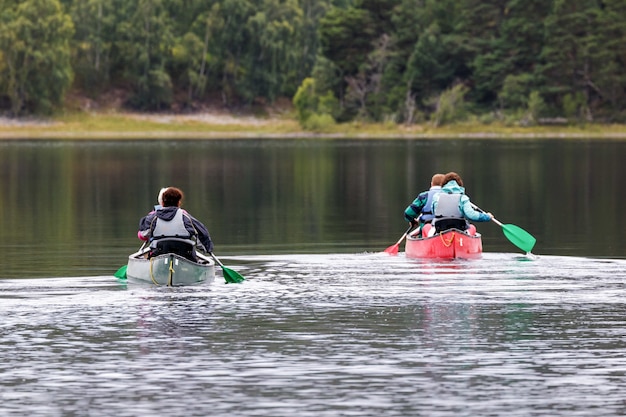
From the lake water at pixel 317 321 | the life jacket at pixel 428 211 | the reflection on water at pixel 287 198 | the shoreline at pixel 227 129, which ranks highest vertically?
the life jacket at pixel 428 211

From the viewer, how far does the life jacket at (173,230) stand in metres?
27.5

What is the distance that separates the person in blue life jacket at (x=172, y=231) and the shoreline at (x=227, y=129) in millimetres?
116481

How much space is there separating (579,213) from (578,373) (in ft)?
97.8

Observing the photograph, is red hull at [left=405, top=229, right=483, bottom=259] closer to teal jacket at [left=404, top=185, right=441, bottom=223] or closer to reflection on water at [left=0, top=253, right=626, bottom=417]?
teal jacket at [left=404, top=185, right=441, bottom=223]

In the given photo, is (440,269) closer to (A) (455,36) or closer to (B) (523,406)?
(B) (523,406)

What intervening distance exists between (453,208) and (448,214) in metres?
0.23

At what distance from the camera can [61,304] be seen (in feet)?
83.4

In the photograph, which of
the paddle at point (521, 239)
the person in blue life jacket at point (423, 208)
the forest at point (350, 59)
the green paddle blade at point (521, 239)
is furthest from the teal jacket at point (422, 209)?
the forest at point (350, 59)

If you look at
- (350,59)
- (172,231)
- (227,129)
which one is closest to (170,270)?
(172,231)

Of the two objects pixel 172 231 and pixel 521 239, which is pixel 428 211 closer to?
pixel 521 239

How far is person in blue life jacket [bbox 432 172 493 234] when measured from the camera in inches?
1260

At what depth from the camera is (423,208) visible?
33719mm

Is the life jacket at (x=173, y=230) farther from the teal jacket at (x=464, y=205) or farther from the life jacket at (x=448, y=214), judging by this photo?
the teal jacket at (x=464, y=205)

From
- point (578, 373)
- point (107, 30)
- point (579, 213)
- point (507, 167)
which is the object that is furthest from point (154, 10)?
point (578, 373)
